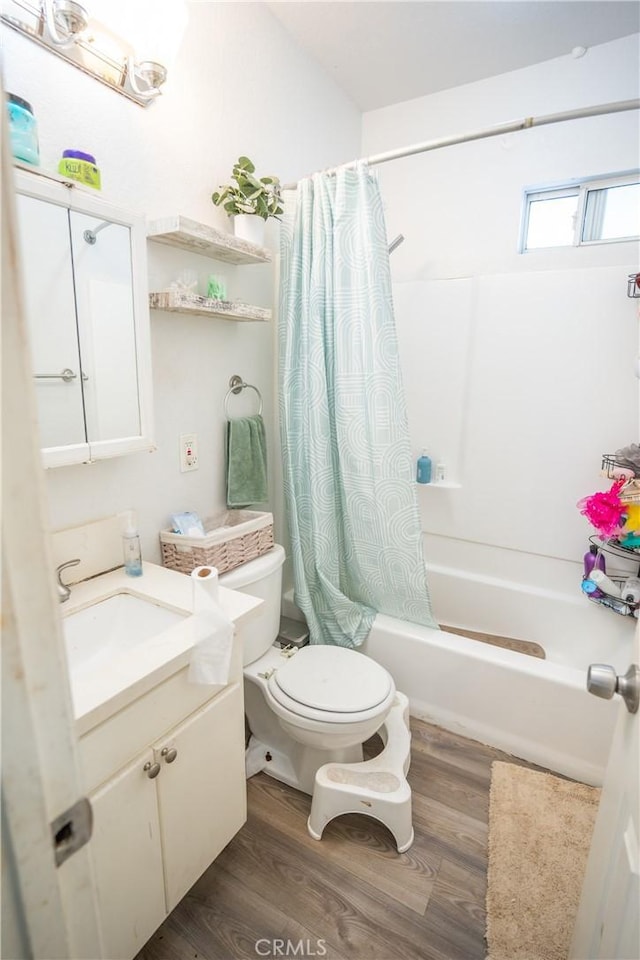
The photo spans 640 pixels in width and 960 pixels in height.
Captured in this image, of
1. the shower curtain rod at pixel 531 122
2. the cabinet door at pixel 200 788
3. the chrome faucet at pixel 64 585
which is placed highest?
the shower curtain rod at pixel 531 122

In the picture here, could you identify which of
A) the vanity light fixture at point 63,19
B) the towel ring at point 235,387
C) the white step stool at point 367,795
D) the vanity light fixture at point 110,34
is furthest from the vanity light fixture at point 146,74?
the white step stool at point 367,795

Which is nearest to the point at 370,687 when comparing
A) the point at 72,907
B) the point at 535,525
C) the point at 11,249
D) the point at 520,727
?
the point at 520,727

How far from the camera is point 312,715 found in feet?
4.42

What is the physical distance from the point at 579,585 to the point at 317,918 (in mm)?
1730

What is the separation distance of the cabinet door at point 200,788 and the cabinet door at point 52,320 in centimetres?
78

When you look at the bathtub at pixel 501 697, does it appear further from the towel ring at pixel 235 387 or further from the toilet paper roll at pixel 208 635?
the towel ring at pixel 235 387

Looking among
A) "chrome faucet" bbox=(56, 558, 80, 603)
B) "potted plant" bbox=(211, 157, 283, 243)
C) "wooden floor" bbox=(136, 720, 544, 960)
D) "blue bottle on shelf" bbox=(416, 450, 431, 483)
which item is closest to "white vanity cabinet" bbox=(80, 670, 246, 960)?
"wooden floor" bbox=(136, 720, 544, 960)

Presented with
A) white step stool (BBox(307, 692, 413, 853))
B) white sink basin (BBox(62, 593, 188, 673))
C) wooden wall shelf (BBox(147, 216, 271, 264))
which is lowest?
white step stool (BBox(307, 692, 413, 853))

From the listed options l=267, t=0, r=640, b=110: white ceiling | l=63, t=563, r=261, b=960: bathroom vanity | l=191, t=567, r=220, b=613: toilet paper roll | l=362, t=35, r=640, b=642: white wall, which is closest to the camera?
l=63, t=563, r=261, b=960: bathroom vanity

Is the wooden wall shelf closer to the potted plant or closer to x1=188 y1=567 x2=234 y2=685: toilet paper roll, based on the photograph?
the potted plant

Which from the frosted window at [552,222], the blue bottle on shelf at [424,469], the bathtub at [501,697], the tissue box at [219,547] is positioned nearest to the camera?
the tissue box at [219,547]

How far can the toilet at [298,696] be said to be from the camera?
4.45 ft

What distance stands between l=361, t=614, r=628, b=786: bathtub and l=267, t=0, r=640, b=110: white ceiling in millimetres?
2409

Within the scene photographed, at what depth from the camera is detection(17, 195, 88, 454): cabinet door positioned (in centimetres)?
105
